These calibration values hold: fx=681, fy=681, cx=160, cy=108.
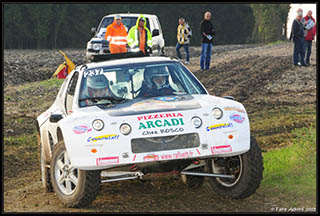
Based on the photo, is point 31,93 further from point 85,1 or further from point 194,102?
point 85,1

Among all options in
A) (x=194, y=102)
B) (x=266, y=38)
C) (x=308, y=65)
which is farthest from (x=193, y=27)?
(x=194, y=102)

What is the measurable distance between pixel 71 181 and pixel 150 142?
115 centimetres

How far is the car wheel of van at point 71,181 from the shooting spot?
762 centimetres

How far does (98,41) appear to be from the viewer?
23.1 metres

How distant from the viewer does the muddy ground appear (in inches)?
320

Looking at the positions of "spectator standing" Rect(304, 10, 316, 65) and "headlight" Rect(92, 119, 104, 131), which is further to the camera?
"spectator standing" Rect(304, 10, 316, 65)

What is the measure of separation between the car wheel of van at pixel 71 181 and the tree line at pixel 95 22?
156ft

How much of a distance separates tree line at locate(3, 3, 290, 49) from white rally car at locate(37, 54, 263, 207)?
47.6m

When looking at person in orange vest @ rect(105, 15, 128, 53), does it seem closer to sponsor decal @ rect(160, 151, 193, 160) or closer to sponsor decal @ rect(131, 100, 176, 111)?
sponsor decal @ rect(131, 100, 176, 111)

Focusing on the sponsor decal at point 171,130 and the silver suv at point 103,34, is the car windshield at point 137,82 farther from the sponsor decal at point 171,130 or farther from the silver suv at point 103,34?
the silver suv at point 103,34

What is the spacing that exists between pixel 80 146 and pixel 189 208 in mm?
1476

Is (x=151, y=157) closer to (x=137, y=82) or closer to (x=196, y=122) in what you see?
(x=196, y=122)

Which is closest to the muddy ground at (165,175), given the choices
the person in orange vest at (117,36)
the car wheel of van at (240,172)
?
the car wheel of van at (240,172)

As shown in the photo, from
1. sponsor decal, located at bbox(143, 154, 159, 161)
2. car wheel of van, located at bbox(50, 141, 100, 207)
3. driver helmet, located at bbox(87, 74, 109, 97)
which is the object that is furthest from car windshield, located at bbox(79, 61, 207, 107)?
sponsor decal, located at bbox(143, 154, 159, 161)
